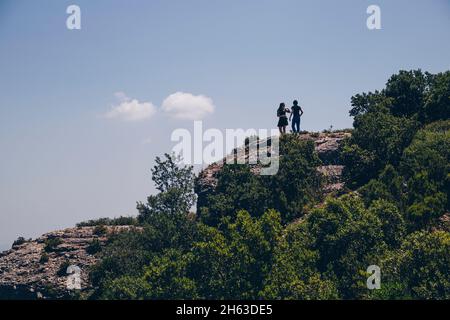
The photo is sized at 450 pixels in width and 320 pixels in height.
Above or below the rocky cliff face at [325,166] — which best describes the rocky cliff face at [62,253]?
below

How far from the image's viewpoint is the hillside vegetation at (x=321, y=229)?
156ft

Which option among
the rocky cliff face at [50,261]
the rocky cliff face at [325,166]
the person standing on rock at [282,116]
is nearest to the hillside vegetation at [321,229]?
the rocky cliff face at [325,166]

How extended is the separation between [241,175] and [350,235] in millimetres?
14969

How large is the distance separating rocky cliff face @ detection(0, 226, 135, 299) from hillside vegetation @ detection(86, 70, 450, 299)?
9.11 ft

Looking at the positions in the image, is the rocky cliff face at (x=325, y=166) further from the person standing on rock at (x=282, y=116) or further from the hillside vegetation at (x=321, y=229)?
the person standing on rock at (x=282, y=116)

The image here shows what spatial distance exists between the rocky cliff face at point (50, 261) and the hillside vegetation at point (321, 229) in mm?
2776

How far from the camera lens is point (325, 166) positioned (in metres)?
61.8

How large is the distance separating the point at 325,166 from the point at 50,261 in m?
29.5

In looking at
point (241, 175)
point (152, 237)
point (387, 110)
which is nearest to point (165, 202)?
point (152, 237)
